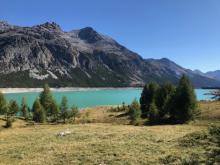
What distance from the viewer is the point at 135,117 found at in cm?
7538

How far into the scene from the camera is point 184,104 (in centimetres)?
6731

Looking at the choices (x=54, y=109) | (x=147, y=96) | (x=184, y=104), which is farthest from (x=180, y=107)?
(x=54, y=109)

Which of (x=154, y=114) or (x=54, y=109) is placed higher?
(x=154, y=114)

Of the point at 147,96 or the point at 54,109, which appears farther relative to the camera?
the point at 54,109

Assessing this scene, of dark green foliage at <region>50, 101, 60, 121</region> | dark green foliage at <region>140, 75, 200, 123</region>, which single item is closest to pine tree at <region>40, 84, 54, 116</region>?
dark green foliage at <region>50, 101, 60, 121</region>

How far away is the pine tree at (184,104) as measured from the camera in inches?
2581

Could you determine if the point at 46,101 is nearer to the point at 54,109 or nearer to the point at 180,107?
the point at 54,109

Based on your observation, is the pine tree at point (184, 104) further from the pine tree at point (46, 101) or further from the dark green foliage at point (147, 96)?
the pine tree at point (46, 101)

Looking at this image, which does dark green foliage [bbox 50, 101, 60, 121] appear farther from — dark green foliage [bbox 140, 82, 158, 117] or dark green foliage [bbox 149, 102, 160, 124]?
dark green foliage [bbox 149, 102, 160, 124]

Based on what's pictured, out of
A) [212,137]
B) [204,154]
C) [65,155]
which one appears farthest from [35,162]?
[212,137]

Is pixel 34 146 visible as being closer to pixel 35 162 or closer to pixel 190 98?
pixel 35 162

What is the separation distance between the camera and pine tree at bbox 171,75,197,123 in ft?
215

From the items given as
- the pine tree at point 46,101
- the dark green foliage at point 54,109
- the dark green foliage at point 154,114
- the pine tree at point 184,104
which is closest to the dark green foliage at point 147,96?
the dark green foliage at point 154,114

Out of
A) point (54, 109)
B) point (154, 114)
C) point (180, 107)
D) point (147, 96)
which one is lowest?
point (54, 109)
